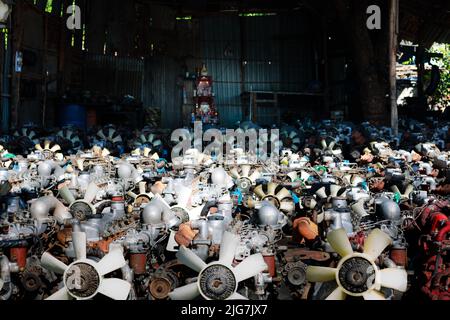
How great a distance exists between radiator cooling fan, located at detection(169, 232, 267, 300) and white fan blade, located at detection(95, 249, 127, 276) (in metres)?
0.77

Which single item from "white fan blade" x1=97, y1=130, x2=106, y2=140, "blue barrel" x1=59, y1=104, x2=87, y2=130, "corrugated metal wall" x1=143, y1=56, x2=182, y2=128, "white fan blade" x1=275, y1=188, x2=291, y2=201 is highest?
"corrugated metal wall" x1=143, y1=56, x2=182, y2=128

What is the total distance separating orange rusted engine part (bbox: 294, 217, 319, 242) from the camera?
29.9 feet

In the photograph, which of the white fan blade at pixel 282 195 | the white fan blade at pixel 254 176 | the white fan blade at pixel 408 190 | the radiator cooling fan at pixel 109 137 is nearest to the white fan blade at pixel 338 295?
the white fan blade at pixel 282 195

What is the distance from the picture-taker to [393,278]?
6.54m

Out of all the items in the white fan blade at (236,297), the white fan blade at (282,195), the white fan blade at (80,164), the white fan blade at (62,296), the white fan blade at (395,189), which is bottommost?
the white fan blade at (62,296)

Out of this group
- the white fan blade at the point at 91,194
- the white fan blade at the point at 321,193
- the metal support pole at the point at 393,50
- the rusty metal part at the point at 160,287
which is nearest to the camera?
the rusty metal part at the point at 160,287

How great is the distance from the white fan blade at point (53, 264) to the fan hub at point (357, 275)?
322 cm

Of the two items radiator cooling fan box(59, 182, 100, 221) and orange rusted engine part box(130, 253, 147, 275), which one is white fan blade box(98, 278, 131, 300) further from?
radiator cooling fan box(59, 182, 100, 221)

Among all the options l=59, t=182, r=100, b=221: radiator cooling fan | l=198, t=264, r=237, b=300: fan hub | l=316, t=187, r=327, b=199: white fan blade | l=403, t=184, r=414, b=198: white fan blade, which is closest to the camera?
l=198, t=264, r=237, b=300: fan hub

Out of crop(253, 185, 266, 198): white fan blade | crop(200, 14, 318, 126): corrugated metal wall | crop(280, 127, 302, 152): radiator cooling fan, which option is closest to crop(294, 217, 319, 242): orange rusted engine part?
crop(253, 185, 266, 198): white fan blade

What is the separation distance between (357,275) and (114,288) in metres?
2.75

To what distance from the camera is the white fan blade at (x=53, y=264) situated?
6.95m

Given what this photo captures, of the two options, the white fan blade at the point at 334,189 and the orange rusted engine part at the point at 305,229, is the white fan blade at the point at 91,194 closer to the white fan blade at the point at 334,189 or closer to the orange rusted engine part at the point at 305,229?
the orange rusted engine part at the point at 305,229

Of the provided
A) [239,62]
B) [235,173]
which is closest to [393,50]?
[235,173]
